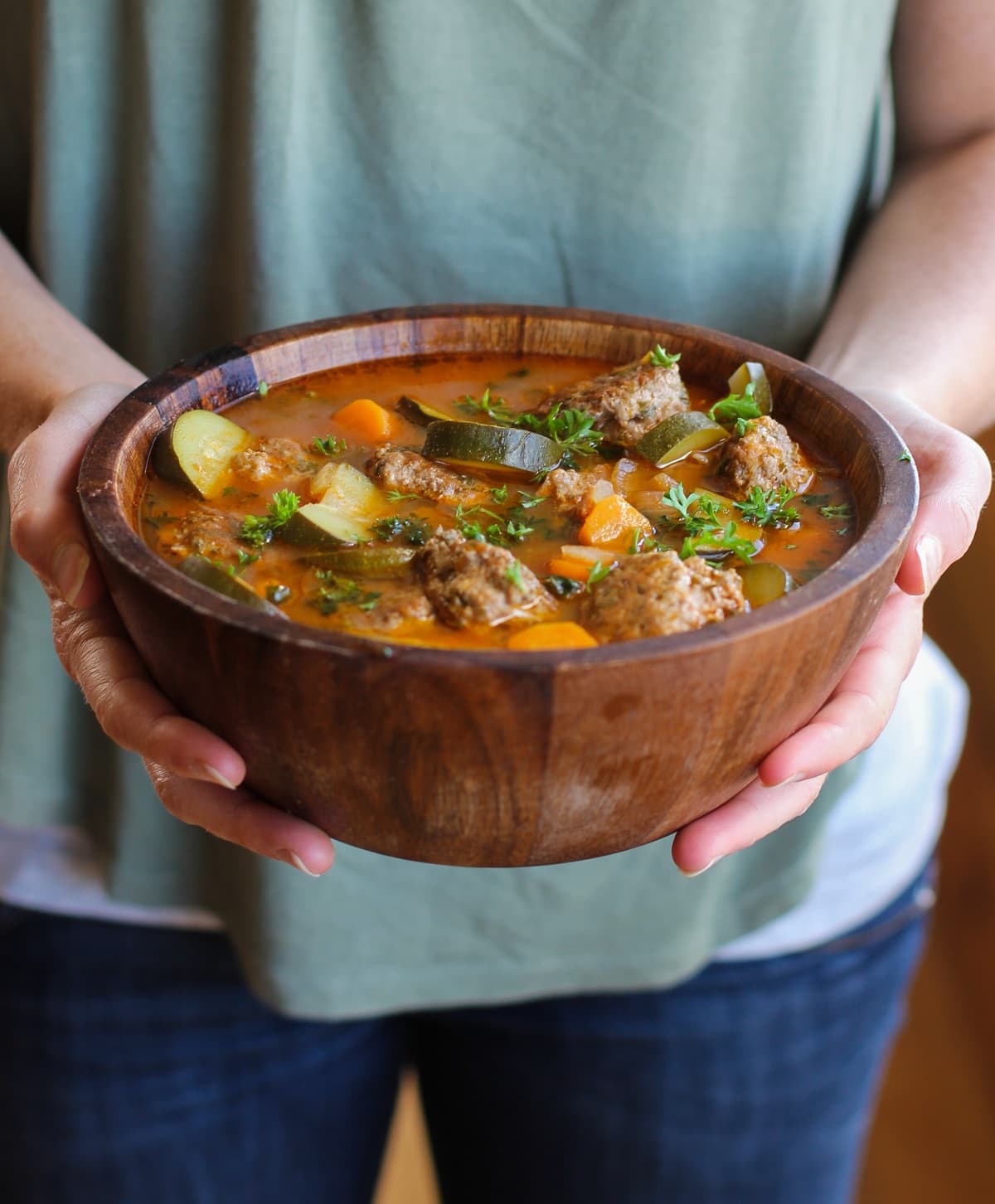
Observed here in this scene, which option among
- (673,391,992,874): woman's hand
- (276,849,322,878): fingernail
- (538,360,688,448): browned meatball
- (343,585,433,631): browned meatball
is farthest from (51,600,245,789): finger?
(538,360,688,448): browned meatball

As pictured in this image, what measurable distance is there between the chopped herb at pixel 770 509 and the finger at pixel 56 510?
2.78 feet

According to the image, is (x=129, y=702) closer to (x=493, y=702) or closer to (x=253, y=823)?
(x=253, y=823)

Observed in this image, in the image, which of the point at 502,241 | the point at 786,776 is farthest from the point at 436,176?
the point at 786,776

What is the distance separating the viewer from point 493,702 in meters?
1.29

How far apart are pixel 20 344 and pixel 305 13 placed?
0.72m

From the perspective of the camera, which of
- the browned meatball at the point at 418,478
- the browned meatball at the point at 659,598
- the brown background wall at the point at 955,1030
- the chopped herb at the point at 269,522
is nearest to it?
the browned meatball at the point at 659,598

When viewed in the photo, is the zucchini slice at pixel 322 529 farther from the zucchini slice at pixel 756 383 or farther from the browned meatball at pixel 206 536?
the zucchini slice at pixel 756 383

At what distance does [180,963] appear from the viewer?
283 cm

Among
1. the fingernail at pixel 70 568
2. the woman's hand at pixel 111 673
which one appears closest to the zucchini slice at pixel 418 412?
the woman's hand at pixel 111 673

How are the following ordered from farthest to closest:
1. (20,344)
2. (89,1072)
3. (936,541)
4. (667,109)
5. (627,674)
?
(89,1072) → (667,109) → (20,344) → (936,541) → (627,674)

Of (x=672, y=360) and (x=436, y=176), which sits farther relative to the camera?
(x=436, y=176)

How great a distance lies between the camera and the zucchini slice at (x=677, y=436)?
1.84 m

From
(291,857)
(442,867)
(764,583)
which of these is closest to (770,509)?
(764,583)

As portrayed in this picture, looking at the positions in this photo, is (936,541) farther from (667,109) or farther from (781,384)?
(667,109)
